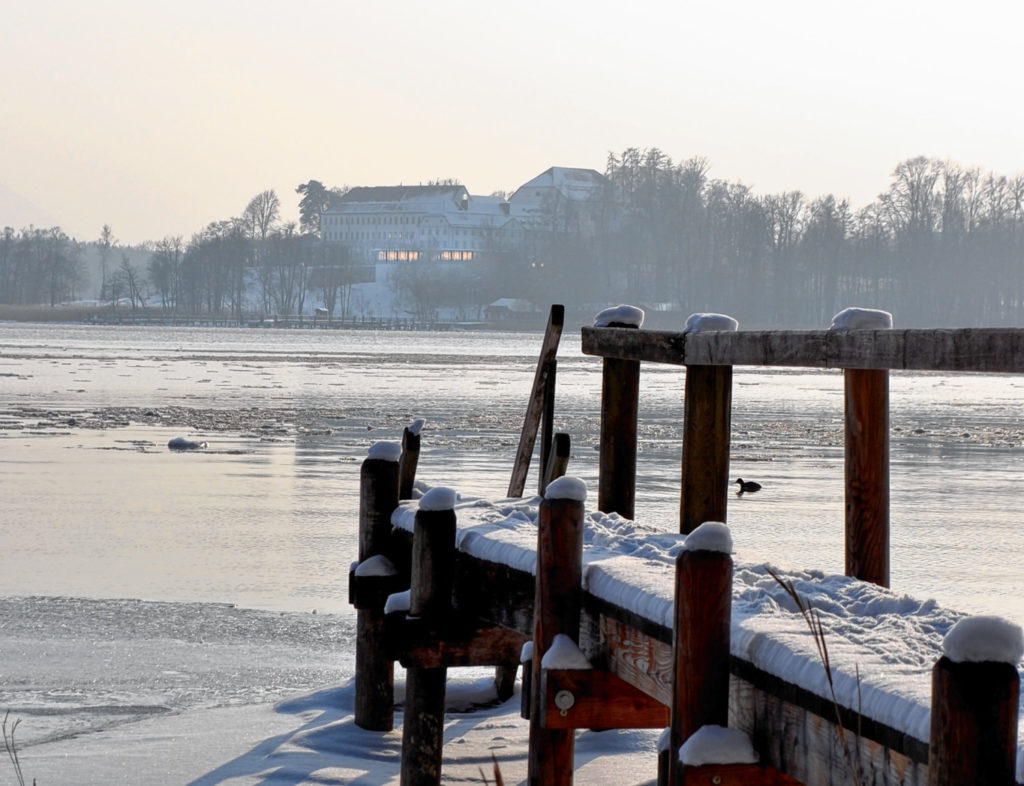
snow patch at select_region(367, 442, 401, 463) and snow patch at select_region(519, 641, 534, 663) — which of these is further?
snow patch at select_region(367, 442, 401, 463)

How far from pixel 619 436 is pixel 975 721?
412 centimetres

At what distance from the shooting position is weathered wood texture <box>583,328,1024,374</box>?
12.1 ft

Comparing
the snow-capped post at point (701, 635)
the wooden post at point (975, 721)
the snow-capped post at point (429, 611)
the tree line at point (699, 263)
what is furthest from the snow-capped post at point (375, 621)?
the tree line at point (699, 263)

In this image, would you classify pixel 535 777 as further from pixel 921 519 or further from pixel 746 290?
pixel 746 290

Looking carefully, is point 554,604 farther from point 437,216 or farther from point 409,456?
point 437,216

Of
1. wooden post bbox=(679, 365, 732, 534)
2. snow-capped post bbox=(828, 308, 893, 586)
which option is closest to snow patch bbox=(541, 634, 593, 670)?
snow-capped post bbox=(828, 308, 893, 586)

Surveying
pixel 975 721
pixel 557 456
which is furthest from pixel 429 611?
pixel 975 721

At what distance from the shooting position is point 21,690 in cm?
651

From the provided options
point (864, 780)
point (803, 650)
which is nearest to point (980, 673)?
point (864, 780)

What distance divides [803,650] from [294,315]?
16067cm

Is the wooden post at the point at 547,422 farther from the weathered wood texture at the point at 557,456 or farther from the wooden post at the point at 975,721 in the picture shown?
the wooden post at the point at 975,721

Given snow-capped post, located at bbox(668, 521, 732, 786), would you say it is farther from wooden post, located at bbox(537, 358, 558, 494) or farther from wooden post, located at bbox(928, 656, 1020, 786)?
wooden post, located at bbox(537, 358, 558, 494)

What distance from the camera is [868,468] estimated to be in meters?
4.73

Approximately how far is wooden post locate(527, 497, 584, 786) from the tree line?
136 meters
